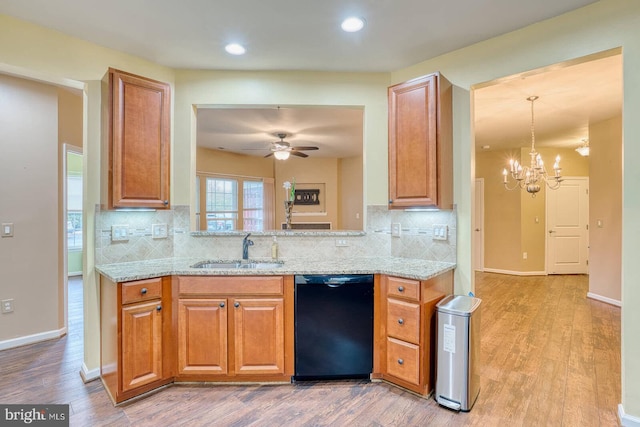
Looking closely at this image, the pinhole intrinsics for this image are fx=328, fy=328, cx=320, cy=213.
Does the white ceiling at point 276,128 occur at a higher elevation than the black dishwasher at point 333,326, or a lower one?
higher

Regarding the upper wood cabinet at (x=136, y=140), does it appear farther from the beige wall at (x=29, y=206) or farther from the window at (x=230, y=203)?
the window at (x=230, y=203)

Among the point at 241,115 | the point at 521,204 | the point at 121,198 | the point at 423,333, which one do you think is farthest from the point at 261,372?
the point at 521,204

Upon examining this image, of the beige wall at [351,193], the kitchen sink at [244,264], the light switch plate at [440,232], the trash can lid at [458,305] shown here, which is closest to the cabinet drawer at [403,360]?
the trash can lid at [458,305]

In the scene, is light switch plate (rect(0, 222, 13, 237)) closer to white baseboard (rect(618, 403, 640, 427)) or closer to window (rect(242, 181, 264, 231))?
window (rect(242, 181, 264, 231))

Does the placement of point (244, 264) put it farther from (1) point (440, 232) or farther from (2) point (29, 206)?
(2) point (29, 206)

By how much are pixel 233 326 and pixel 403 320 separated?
1228mm

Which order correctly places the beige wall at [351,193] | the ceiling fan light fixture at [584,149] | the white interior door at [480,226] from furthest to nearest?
1. the beige wall at [351,193]
2. the white interior door at [480,226]
3. the ceiling fan light fixture at [584,149]

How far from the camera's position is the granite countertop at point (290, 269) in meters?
2.30

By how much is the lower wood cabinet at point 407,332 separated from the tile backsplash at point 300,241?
1.59 feet

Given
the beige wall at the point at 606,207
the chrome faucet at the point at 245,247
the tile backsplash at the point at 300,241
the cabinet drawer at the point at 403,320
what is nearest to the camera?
the cabinet drawer at the point at 403,320

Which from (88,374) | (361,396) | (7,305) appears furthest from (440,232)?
(7,305)

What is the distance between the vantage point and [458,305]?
2.28 m

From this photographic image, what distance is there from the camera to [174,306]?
2.38m

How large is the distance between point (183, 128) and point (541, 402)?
11.5 feet
